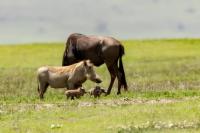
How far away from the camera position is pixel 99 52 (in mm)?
27688

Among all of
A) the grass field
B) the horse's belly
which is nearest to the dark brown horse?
the grass field

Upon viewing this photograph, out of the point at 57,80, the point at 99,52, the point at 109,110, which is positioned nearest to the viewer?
the point at 109,110

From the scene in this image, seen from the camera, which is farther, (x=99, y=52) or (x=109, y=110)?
(x=99, y=52)

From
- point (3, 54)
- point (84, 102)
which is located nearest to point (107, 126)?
point (84, 102)

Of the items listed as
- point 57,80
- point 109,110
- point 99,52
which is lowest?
point 109,110

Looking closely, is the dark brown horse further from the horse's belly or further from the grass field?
the horse's belly

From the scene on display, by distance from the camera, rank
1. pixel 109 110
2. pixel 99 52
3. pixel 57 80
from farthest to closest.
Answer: pixel 99 52
pixel 57 80
pixel 109 110

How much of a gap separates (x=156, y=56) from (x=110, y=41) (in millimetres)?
29112

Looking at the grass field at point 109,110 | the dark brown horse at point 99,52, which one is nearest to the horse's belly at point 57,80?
the grass field at point 109,110

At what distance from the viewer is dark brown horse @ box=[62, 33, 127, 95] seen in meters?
27.4

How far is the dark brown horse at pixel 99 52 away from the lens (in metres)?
27.4

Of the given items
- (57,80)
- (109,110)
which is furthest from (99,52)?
(109,110)

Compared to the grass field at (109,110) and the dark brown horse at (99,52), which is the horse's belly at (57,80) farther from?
the dark brown horse at (99,52)

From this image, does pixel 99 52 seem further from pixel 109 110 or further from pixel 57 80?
pixel 109 110
